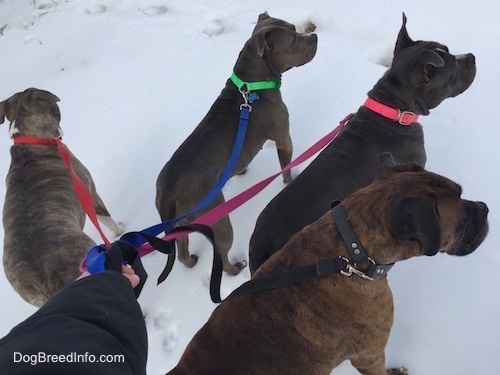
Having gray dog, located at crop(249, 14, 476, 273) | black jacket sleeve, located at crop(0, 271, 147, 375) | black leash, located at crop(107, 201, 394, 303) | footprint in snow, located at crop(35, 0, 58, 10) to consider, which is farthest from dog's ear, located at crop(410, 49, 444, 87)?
footprint in snow, located at crop(35, 0, 58, 10)

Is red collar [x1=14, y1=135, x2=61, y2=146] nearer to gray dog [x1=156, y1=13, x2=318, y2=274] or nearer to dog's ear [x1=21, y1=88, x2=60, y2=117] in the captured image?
dog's ear [x1=21, y1=88, x2=60, y2=117]

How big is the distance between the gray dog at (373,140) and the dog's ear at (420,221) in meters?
0.95

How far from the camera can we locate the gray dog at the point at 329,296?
2375mm

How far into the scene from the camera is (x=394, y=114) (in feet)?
11.6

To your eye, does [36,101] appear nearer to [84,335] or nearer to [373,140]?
[373,140]

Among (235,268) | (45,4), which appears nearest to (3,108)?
(235,268)

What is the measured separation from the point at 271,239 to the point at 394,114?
4.76 ft

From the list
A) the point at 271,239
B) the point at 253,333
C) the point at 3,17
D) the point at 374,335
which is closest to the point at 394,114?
the point at 271,239

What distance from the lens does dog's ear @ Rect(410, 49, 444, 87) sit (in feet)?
10.8

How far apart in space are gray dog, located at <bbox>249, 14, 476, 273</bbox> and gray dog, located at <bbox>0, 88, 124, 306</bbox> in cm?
149

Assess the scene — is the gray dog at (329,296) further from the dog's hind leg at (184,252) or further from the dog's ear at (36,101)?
the dog's ear at (36,101)

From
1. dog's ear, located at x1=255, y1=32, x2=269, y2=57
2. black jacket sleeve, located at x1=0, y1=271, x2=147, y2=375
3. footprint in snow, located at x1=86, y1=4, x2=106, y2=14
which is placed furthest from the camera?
footprint in snow, located at x1=86, y1=4, x2=106, y2=14

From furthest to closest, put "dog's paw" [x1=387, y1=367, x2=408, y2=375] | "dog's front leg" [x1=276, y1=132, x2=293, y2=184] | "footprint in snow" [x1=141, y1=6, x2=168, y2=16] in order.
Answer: "footprint in snow" [x1=141, y1=6, x2=168, y2=16], "dog's front leg" [x1=276, y1=132, x2=293, y2=184], "dog's paw" [x1=387, y1=367, x2=408, y2=375]

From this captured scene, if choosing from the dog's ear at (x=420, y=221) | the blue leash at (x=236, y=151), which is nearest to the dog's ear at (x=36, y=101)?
the blue leash at (x=236, y=151)
